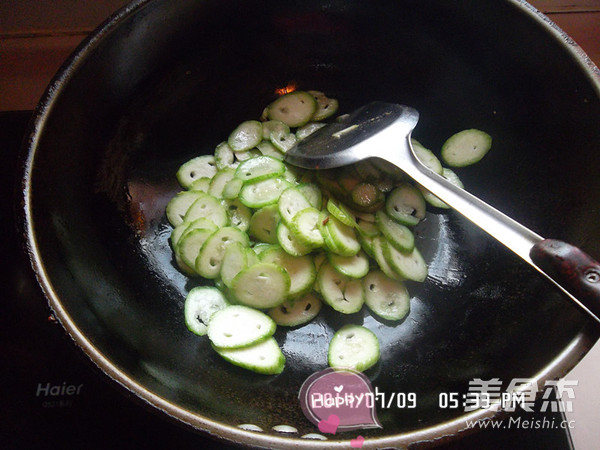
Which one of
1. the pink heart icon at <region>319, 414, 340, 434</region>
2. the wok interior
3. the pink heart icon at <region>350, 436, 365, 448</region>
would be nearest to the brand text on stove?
→ the wok interior

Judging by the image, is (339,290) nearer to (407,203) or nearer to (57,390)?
(407,203)

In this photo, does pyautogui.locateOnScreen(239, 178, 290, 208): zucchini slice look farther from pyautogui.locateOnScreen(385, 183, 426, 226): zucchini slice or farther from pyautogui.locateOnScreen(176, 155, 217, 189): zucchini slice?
pyautogui.locateOnScreen(385, 183, 426, 226): zucchini slice

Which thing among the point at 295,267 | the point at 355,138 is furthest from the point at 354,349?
the point at 355,138

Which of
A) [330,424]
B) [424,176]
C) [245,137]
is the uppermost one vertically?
[245,137]

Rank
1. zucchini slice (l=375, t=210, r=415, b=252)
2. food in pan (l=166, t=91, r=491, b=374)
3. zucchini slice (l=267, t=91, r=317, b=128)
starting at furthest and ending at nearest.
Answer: zucchini slice (l=267, t=91, r=317, b=128) < zucchini slice (l=375, t=210, r=415, b=252) < food in pan (l=166, t=91, r=491, b=374)

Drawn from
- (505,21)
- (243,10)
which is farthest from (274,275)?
(505,21)

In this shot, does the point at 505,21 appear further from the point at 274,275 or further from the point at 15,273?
the point at 15,273
